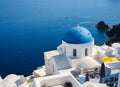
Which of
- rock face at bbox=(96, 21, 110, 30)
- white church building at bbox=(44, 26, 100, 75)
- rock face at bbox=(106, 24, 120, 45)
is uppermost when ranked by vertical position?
rock face at bbox=(96, 21, 110, 30)

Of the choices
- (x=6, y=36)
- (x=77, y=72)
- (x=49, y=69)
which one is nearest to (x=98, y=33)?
(x=6, y=36)

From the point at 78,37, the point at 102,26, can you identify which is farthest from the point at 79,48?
the point at 102,26

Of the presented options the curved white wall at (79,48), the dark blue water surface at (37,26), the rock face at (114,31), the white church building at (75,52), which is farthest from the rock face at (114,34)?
the white church building at (75,52)

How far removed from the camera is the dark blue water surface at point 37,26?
2861 cm

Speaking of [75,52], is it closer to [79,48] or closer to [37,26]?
[79,48]

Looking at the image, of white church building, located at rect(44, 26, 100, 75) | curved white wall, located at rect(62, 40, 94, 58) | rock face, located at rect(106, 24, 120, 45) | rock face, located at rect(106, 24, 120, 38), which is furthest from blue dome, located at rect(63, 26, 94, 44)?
rock face, located at rect(106, 24, 120, 38)

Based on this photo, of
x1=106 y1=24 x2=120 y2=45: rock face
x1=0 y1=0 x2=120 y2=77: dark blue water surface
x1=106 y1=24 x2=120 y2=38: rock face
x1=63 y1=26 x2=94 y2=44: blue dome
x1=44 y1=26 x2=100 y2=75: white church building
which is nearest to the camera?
x1=44 y1=26 x2=100 y2=75: white church building

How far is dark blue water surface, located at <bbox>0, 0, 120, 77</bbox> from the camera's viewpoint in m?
28.6

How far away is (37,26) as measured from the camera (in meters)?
43.7

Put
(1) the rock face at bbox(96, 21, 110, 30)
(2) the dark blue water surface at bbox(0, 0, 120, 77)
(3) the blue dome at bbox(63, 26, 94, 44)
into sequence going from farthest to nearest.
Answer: (1) the rock face at bbox(96, 21, 110, 30), (2) the dark blue water surface at bbox(0, 0, 120, 77), (3) the blue dome at bbox(63, 26, 94, 44)

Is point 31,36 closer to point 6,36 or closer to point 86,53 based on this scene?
point 6,36

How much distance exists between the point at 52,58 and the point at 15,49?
1390 cm

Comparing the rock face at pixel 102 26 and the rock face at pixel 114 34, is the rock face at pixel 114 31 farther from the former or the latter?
the rock face at pixel 102 26

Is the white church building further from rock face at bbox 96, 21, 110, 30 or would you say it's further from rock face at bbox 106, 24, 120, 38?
rock face at bbox 96, 21, 110, 30
